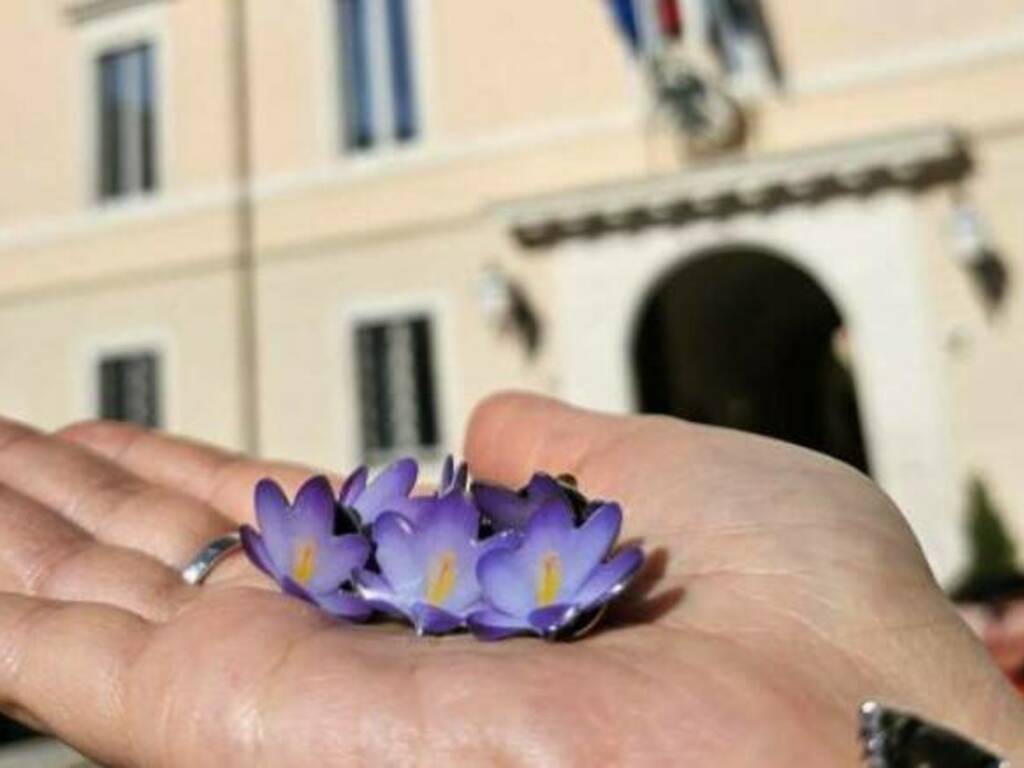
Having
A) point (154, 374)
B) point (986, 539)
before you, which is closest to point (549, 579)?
point (986, 539)

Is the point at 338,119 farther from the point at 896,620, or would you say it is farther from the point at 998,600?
the point at 896,620

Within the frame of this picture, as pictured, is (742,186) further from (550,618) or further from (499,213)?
(550,618)

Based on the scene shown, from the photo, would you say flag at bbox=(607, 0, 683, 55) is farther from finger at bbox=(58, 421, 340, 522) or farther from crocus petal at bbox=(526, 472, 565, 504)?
crocus petal at bbox=(526, 472, 565, 504)

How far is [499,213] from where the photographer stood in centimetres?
985

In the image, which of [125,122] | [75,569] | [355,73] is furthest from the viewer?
[125,122]

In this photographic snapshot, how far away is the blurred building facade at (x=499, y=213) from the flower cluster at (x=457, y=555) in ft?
25.7

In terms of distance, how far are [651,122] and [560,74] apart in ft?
3.46

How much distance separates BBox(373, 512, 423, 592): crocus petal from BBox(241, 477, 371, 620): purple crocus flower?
0.03 meters

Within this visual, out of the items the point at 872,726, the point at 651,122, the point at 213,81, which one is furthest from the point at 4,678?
the point at 213,81

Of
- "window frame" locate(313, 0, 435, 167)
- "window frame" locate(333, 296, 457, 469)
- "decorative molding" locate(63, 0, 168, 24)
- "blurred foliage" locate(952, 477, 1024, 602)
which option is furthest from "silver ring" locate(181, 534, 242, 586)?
"decorative molding" locate(63, 0, 168, 24)

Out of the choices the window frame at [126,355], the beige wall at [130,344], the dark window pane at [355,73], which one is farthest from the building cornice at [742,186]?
the window frame at [126,355]

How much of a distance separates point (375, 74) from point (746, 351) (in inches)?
219

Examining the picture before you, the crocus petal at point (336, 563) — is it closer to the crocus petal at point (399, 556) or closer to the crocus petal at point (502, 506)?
the crocus petal at point (399, 556)

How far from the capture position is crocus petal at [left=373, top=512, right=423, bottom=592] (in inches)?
57.1
